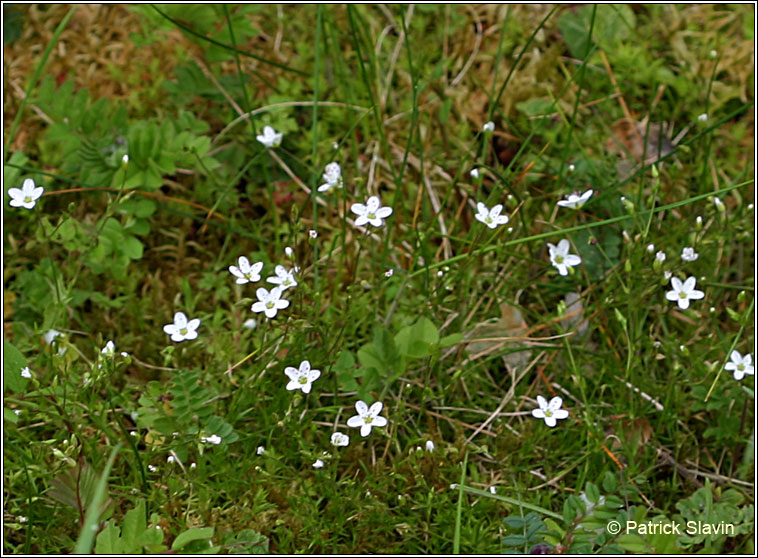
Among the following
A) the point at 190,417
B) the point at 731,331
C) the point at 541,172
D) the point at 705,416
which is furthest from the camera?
the point at 541,172

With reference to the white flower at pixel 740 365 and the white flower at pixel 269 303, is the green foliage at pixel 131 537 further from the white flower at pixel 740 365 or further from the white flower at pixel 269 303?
the white flower at pixel 740 365

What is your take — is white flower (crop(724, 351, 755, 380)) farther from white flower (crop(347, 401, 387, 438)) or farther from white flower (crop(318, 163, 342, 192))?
white flower (crop(318, 163, 342, 192))

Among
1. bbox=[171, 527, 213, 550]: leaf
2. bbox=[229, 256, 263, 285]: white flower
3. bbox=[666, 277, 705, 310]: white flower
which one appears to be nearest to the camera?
bbox=[171, 527, 213, 550]: leaf

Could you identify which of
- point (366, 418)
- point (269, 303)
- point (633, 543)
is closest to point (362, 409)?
point (366, 418)

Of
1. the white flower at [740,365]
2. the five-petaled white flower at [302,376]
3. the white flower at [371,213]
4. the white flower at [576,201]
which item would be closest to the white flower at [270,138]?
the white flower at [371,213]

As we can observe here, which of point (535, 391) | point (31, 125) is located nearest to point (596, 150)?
point (535, 391)

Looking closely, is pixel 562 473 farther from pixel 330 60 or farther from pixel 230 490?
pixel 330 60

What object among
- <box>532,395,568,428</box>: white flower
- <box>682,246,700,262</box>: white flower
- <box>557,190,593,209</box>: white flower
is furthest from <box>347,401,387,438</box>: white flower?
<box>682,246,700,262</box>: white flower
